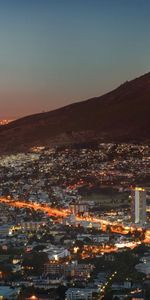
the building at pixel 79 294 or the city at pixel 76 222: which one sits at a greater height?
the city at pixel 76 222

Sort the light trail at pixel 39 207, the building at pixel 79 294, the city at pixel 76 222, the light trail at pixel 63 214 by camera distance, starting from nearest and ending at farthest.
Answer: the building at pixel 79 294 → the city at pixel 76 222 → the light trail at pixel 63 214 → the light trail at pixel 39 207

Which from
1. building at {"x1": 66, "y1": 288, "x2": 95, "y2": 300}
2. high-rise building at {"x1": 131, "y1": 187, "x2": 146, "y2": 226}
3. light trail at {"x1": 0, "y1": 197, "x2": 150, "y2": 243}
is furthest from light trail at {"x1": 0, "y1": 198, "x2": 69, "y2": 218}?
building at {"x1": 66, "y1": 288, "x2": 95, "y2": 300}

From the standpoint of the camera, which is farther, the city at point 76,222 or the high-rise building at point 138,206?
the high-rise building at point 138,206

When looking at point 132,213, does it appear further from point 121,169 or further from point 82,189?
point 121,169

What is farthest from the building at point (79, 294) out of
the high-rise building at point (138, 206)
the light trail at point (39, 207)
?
the light trail at point (39, 207)

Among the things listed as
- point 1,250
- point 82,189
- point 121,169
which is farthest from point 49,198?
point 1,250

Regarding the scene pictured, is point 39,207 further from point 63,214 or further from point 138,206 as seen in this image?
point 138,206

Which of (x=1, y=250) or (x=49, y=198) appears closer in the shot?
(x=1, y=250)

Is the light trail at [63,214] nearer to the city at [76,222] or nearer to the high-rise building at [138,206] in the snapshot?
the city at [76,222]
